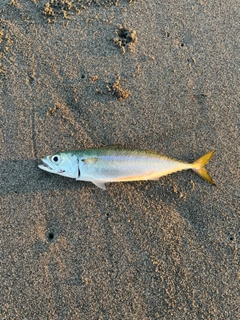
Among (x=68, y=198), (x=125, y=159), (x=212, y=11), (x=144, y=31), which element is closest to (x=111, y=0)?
(x=144, y=31)

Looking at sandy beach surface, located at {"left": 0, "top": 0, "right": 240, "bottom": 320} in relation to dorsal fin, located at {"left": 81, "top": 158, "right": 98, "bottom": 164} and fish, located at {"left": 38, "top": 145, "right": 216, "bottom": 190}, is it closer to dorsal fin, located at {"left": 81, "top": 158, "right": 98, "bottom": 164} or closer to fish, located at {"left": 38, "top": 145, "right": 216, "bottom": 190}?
fish, located at {"left": 38, "top": 145, "right": 216, "bottom": 190}

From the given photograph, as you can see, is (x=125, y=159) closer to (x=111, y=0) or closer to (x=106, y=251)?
(x=106, y=251)

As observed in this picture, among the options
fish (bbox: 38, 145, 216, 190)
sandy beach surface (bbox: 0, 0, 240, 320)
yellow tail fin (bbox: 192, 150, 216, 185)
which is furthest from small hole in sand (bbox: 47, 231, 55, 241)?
yellow tail fin (bbox: 192, 150, 216, 185)

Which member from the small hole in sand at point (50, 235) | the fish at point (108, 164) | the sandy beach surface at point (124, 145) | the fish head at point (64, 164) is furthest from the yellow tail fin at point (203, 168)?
the small hole in sand at point (50, 235)

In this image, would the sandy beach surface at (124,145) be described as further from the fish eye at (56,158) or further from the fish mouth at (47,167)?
the fish eye at (56,158)

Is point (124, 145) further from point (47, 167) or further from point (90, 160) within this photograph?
point (47, 167)

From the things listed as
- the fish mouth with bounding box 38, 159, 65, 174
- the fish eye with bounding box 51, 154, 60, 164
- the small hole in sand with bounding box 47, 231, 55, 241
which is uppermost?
the fish eye with bounding box 51, 154, 60, 164

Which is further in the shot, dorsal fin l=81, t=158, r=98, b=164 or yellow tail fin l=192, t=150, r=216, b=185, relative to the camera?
yellow tail fin l=192, t=150, r=216, b=185
